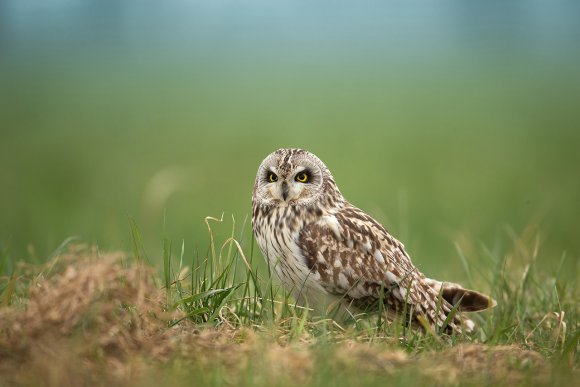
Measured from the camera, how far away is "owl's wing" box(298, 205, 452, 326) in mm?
5398

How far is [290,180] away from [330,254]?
599 millimetres

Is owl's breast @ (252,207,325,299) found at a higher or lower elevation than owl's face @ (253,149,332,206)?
lower

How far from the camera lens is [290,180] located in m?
5.71

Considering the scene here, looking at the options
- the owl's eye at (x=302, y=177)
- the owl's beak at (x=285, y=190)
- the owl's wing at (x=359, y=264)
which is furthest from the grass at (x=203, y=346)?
the owl's eye at (x=302, y=177)

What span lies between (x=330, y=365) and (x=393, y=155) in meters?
17.2

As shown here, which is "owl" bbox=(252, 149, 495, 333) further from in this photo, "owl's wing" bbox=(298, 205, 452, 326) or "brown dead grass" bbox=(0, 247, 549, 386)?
"brown dead grass" bbox=(0, 247, 549, 386)

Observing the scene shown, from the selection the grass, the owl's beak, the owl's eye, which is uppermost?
the owl's eye

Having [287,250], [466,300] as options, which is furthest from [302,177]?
[466,300]

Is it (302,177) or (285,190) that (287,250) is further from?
(302,177)

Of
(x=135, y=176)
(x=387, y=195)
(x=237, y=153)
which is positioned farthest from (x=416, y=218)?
(x=237, y=153)

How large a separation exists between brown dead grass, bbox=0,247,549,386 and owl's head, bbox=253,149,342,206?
1.46 meters

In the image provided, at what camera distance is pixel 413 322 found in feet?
18.4

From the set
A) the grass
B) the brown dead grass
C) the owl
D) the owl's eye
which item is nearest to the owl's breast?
the owl

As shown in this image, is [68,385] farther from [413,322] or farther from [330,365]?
[413,322]
